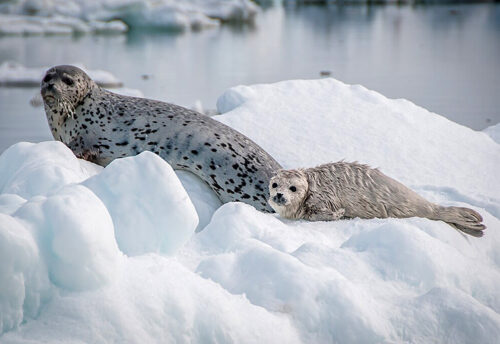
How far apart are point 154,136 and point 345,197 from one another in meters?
1.34

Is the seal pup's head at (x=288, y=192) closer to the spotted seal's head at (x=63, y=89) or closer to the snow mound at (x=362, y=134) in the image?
the snow mound at (x=362, y=134)

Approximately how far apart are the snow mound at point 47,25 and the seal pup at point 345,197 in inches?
621

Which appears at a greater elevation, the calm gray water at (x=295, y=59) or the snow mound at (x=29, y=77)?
the snow mound at (x=29, y=77)

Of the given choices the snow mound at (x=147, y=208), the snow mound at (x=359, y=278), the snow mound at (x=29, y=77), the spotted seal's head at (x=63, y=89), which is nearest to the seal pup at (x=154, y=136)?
the spotted seal's head at (x=63, y=89)

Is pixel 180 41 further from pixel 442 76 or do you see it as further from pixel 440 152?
pixel 440 152

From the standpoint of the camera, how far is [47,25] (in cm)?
1903

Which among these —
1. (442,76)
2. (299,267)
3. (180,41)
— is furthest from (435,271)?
(180,41)

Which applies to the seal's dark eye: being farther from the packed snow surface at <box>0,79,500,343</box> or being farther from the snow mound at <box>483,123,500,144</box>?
the snow mound at <box>483,123,500,144</box>

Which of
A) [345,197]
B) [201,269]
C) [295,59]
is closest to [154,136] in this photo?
[345,197]

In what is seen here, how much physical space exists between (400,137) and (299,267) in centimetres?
291

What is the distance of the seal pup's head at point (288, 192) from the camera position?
13.1 feet

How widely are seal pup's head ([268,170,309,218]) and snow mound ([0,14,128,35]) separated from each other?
51.8 ft

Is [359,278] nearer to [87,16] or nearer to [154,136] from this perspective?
[154,136]

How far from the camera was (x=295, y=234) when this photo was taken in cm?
360
